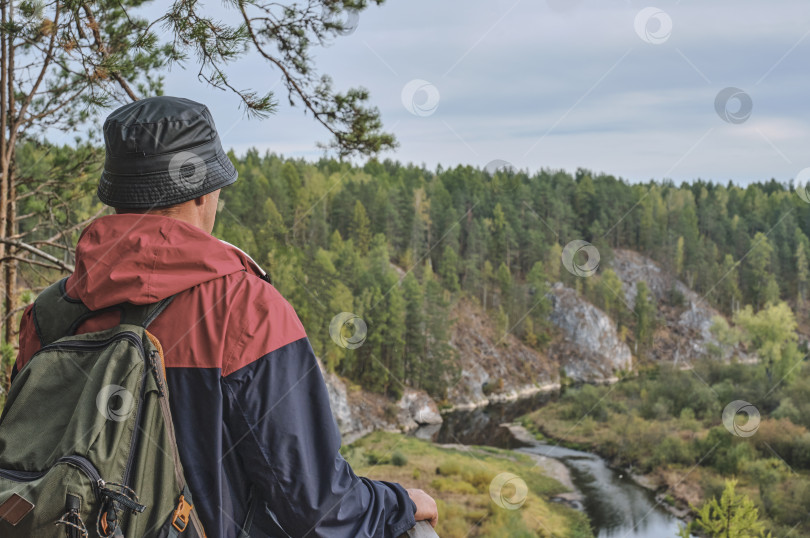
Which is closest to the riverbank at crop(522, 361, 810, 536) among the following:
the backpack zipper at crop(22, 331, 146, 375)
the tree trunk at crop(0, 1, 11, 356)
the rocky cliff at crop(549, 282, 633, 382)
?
the rocky cliff at crop(549, 282, 633, 382)

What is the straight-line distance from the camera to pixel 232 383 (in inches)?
38.3

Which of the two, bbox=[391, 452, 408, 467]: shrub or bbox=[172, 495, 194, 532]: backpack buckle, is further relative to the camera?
bbox=[391, 452, 408, 467]: shrub

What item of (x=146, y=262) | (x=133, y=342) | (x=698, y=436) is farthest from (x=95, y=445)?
(x=698, y=436)

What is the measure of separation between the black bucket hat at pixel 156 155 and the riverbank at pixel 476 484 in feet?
57.0

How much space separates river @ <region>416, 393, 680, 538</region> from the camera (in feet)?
64.2

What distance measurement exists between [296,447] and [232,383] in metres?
0.13

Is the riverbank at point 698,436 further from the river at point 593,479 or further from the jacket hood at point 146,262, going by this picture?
the jacket hood at point 146,262

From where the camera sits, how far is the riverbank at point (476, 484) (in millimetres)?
18812

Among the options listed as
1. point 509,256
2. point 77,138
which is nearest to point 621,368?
point 509,256

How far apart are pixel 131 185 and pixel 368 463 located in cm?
2392

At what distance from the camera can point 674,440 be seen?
2683 centimetres

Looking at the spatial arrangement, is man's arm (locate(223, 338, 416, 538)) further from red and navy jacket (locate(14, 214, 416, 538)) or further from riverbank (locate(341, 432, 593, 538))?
riverbank (locate(341, 432, 593, 538))

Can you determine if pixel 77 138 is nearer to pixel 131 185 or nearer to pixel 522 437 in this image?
pixel 131 185

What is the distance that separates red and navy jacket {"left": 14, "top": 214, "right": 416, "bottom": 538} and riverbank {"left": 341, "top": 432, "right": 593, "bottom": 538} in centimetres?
1726
